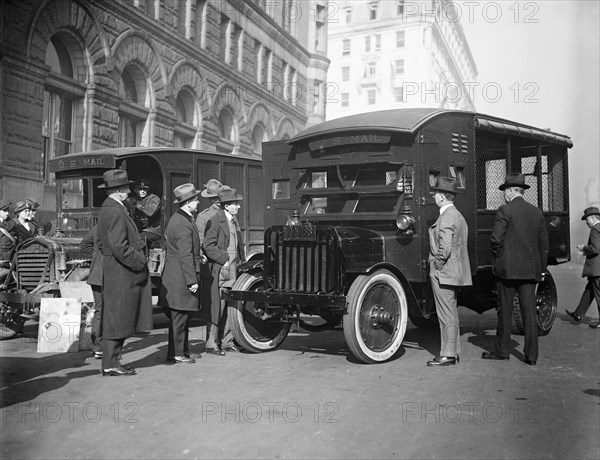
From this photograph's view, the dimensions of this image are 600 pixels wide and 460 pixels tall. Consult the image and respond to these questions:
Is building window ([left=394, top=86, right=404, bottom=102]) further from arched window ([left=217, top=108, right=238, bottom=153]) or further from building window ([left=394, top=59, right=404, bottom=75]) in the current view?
arched window ([left=217, top=108, right=238, bottom=153])

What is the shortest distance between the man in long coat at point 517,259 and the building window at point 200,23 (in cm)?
1989

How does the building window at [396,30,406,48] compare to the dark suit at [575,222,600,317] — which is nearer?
the dark suit at [575,222,600,317]

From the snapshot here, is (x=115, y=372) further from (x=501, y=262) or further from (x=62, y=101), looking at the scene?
(x=62, y=101)

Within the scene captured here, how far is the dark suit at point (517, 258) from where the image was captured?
7.57 m

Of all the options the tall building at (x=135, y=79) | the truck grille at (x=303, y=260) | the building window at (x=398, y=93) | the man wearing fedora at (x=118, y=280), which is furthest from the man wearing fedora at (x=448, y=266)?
the building window at (x=398, y=93)

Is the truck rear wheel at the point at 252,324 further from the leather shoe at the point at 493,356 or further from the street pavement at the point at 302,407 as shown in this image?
the leather shoe at the point at 493,356

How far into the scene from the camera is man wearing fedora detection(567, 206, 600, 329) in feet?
36.2

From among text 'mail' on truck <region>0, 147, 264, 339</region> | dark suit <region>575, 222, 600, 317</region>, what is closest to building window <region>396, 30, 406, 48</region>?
text 'mail' on truck <region>0, 147, 264, 339</region>

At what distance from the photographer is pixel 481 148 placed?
9.54 m

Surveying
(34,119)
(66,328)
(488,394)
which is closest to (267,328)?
(66,328)

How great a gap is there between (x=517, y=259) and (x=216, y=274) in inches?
136

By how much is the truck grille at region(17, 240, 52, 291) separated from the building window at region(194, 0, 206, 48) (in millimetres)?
17261

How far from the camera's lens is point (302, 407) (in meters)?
5.44

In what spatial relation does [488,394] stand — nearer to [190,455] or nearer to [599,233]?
[190,455]
